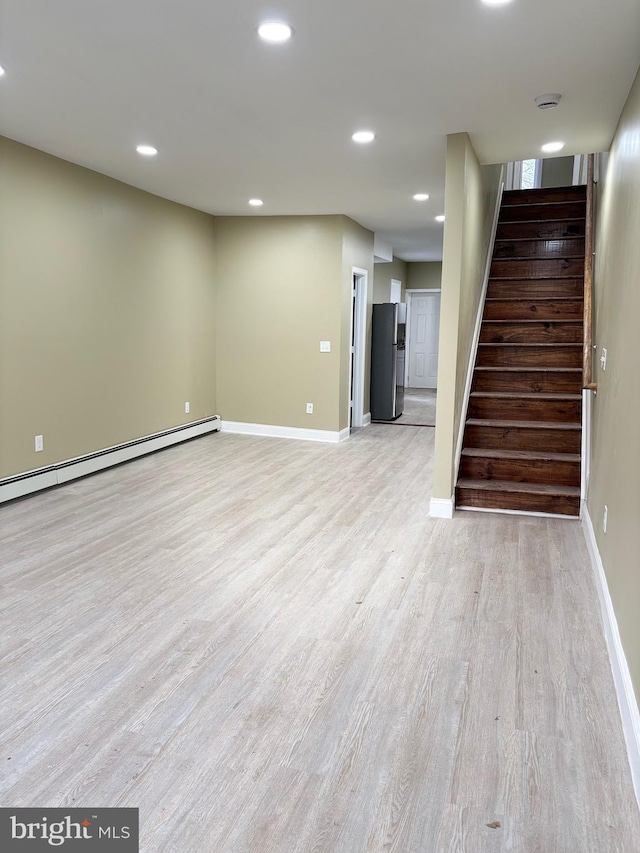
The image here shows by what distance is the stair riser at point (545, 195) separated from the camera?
666 centimetres

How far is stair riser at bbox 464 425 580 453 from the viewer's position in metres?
4.69

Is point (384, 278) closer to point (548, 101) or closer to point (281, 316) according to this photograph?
point (281, 316)

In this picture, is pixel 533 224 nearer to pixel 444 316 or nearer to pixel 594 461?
pixel 444 316

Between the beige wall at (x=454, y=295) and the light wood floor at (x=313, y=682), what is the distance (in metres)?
0.59

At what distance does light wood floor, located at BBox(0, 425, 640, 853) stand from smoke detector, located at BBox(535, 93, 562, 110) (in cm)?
256

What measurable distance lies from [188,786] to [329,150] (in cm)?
394

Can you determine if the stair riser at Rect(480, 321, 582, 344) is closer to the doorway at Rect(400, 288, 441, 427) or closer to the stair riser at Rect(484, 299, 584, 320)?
the stair riser at Rect(484, 299, 584, 320)

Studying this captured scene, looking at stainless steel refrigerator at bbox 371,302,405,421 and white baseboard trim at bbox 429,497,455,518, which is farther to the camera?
stainless steel refrigerator at bbox 371,302,405,421

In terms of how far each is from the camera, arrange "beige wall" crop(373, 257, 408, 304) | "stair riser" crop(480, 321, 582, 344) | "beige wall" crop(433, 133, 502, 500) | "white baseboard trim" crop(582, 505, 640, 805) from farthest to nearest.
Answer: "beige wall" crop(373, 257, 408, 304)
"stair riser" crop(480, 321, 582, 344)
"beige wall" crop(433, 133, 502, 500)
"white baseboard trim" crop(582, 505, 640, 805)

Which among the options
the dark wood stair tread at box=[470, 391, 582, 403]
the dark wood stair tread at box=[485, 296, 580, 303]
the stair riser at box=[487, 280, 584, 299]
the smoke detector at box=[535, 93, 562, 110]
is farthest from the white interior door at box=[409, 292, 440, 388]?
the smoke detector at box=[535, 93, 562, 110]

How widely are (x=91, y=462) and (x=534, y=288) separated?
14.4 ft

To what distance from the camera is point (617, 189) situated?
3547mm

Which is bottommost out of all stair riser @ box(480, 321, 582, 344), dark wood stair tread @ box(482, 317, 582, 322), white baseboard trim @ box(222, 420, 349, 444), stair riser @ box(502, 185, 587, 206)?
white baseboard trim @ box(222, 420, 349, 444)

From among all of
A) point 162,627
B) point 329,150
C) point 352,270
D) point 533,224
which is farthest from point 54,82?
point 533,224
